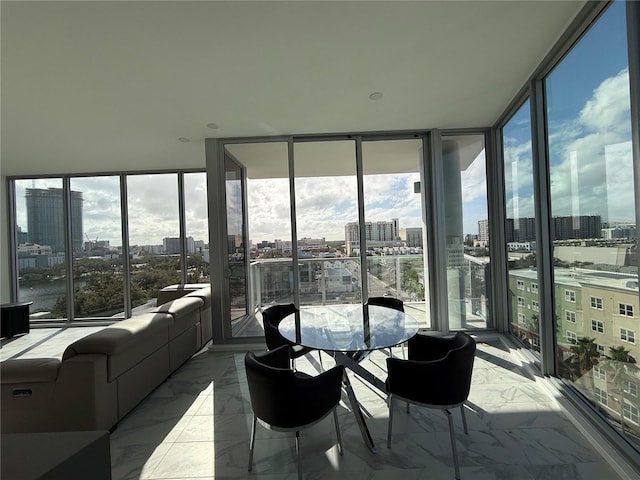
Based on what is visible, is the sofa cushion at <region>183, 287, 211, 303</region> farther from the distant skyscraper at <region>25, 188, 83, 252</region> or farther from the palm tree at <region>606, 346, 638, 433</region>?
the palm tree at <region>606, 346, 638, 433</region>

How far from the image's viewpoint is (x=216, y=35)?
201cm

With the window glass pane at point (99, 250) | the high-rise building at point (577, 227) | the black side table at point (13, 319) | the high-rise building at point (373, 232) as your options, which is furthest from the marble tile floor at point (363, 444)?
the black side table at point (13, 319)

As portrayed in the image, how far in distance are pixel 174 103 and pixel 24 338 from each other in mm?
4596

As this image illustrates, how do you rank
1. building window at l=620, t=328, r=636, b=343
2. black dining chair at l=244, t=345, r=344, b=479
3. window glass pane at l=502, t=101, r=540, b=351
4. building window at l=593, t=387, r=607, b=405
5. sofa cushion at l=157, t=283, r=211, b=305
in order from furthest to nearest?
sofa cushion at l=157, t=283, r=211, b=305 → window glass pane at l=502, t=101, r=540, b=351 → building window at l=593, t=387, r=607, b=405 → building window at l=620, t=328, r=636, b=343 → black dining chair at l=244, t=345, r=344, b=479

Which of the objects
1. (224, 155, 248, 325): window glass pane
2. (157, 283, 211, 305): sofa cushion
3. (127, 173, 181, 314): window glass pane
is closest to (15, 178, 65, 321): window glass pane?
(127, 173, 181, 314): window glass pane

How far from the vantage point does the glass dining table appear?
6.40 ft

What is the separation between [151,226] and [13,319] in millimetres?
2424

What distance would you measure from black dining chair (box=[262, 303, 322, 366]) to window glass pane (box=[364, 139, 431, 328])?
144 cm

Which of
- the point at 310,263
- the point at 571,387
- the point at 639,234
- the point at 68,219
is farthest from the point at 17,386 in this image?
the point at 68,219

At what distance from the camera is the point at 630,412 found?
1744 mm

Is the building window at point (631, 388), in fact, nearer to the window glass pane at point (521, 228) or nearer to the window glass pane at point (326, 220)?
the window glass pane at point (521, 228)

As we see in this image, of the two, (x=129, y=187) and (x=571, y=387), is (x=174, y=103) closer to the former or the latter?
(x=129, y=187)

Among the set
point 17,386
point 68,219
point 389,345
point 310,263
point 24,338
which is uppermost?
point 68,219

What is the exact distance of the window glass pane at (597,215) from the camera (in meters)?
1.71
